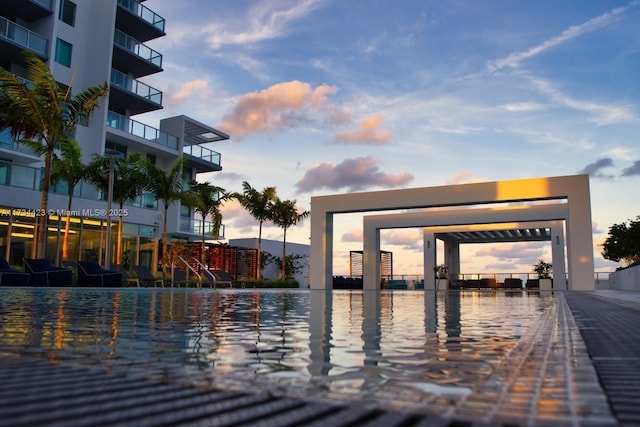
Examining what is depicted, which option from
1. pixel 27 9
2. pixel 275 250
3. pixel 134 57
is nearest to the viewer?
pixel 27 9

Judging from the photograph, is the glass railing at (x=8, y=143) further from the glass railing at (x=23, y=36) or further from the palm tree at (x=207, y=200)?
the palm tree at (x=207, y=200)

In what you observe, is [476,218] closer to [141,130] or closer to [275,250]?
[141,130]

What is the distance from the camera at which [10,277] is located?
1506 cm

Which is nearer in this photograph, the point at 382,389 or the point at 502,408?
the point at 502,408

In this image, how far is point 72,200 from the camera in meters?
22.9

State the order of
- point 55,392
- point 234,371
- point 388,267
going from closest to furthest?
1. point 55,392
2. point 234,371
3. point 388,267

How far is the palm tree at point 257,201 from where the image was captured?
30656 millimetres

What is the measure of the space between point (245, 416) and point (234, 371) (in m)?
0.80

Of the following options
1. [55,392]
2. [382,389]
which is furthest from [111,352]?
[382,389]

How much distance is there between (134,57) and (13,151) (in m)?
9.95

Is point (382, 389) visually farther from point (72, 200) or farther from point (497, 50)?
point (72, 200)

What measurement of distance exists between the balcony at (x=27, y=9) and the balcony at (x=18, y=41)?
4.18 ft

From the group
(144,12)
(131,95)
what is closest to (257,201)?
(131,95)

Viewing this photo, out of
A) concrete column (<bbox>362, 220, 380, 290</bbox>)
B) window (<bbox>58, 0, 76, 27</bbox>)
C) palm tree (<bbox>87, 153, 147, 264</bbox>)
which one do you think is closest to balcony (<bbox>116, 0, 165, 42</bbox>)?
window (<bbox>58, 0, 76, 27</bbox>)
